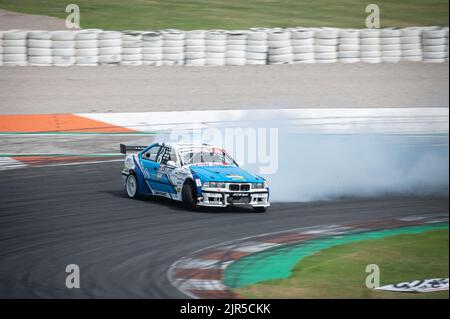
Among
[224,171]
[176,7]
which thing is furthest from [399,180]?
[176,7]

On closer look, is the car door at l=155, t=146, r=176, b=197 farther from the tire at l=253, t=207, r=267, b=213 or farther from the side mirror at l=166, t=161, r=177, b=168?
the tire at l=253, t=207, r=267, b=213

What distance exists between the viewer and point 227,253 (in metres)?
11.6

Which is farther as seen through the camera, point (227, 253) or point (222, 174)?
point (222, 174)

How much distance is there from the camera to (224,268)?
10.8 m

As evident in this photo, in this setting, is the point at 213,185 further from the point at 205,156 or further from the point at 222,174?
the point at 205,156

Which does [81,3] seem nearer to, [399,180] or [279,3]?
[279,3]

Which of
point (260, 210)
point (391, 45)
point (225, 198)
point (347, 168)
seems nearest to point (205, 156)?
point (225, 198)

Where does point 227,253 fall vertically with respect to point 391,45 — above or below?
below

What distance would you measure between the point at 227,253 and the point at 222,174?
111 inches

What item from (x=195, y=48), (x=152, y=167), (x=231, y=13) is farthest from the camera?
(x=231, y=13)

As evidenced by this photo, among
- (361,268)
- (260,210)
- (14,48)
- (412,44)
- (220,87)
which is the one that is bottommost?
(361,268)

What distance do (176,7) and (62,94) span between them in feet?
30.8

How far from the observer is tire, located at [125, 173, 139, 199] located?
50.5 ft

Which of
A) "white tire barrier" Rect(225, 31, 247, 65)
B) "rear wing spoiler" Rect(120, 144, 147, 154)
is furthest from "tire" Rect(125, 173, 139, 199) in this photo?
"white tire barrier" Rect(225, 31, 247, 65)
